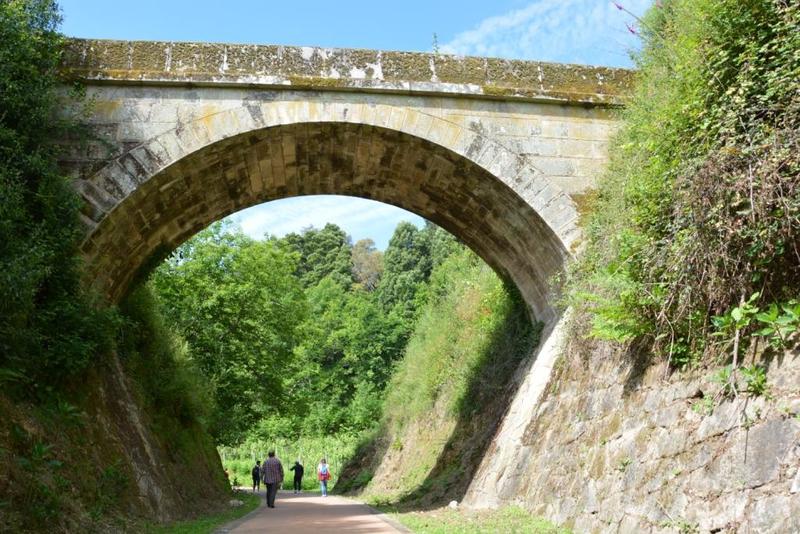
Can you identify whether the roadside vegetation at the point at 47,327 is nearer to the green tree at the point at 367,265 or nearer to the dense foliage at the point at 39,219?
the dense foliage at the point at 39,219

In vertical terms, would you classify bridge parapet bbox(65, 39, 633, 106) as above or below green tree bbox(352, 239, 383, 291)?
below

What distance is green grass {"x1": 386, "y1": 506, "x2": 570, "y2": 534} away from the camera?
700cm

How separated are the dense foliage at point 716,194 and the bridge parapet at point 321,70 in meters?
3.06

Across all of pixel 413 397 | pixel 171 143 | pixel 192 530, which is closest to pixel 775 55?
pixel 171 143

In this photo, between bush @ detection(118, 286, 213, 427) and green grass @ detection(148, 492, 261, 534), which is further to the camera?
bush @ detection(118, 286, 213, 427)

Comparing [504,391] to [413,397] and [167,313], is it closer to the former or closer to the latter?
[413,397]

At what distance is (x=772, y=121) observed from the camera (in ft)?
17.5

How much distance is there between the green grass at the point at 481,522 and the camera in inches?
275

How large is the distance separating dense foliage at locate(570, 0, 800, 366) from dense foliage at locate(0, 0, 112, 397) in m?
5.57

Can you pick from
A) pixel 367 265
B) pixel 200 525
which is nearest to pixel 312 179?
pixel 200 525

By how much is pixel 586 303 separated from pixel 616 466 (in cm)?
255

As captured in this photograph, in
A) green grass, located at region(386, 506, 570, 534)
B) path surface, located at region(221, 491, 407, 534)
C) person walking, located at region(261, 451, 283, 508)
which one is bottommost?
path surface, located at region(221, 491, 407, 534)

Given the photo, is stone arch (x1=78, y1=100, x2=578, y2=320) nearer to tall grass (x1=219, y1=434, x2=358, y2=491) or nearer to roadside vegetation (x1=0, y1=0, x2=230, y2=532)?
roadside vegetation (x1=0, y1=0, x2=230, y2=532)

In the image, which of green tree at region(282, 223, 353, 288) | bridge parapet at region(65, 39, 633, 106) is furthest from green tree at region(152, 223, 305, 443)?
green tree at region(282, 223, 353, 288)
